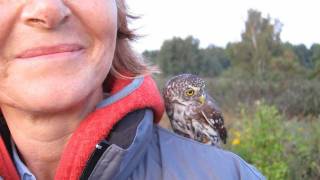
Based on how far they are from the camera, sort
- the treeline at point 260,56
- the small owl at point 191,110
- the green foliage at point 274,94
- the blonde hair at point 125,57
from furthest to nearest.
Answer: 1. the treeline at point 260,56
2. the green foliage at point 274,94
3. the small owl at point 191,110
4. the blonde hair at point 125,57

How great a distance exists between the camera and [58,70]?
1345mm

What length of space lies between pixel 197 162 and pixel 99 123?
29 cm

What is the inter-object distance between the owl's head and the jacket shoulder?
1.07 metres

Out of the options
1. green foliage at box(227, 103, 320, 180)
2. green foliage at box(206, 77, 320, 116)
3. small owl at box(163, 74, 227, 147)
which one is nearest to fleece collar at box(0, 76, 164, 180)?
small owl at box(163, 74, 227, 147)

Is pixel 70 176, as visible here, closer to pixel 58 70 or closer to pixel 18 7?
pixel 58 70

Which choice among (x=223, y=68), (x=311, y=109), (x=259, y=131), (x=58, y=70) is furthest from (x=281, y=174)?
(x=223, y=68)

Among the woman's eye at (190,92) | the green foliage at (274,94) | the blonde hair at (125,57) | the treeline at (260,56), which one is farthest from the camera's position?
the treeline at (260,56)

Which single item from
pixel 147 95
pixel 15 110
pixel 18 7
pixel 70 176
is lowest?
pixel 70 176

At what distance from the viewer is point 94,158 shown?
56.4 inches

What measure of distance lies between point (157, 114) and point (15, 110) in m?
0.41

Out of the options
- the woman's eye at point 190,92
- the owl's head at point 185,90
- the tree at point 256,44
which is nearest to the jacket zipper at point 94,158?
the owl's head at point 185,90

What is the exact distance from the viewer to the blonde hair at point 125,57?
1.68 m

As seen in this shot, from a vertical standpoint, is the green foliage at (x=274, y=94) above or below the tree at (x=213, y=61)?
above

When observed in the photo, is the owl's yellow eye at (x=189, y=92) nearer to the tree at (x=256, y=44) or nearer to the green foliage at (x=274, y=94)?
the green foliage at (x=274, y=94)
